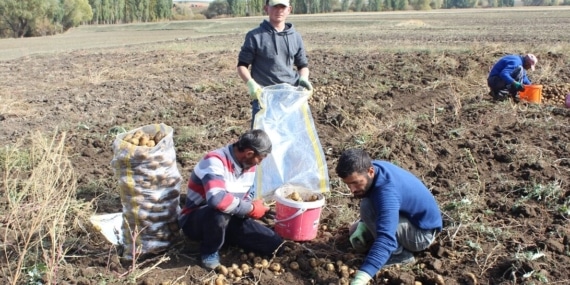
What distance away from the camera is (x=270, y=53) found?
4.46 m

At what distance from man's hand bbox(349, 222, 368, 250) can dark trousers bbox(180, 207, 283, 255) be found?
482mm

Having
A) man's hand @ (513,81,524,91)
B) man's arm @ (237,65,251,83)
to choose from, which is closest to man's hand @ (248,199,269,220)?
man's arm @ (237,65,251,83)

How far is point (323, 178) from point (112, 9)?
262ft

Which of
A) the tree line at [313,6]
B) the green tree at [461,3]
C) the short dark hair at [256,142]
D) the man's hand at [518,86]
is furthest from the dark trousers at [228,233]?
the green tree at [461,3]

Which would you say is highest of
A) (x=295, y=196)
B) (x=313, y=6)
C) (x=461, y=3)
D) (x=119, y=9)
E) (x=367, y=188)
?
(x=461, y=3)

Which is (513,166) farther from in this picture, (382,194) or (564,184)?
(382,194)

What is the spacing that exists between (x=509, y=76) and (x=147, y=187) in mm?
5829

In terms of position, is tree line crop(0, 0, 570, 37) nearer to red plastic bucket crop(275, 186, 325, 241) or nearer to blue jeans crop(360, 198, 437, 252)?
red plastic bucket crop(275, 186, 325, 241)

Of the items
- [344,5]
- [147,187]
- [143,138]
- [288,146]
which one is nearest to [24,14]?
[288,146]

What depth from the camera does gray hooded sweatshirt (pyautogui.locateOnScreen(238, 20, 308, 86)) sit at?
14.6 feet

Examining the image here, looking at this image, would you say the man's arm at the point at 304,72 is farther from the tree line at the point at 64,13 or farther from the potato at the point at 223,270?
the tree line at the point at 64,13

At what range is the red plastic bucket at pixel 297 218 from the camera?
3.56 metres

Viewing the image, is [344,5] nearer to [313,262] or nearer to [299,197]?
[299,197]

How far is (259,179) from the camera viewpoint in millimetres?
3979
